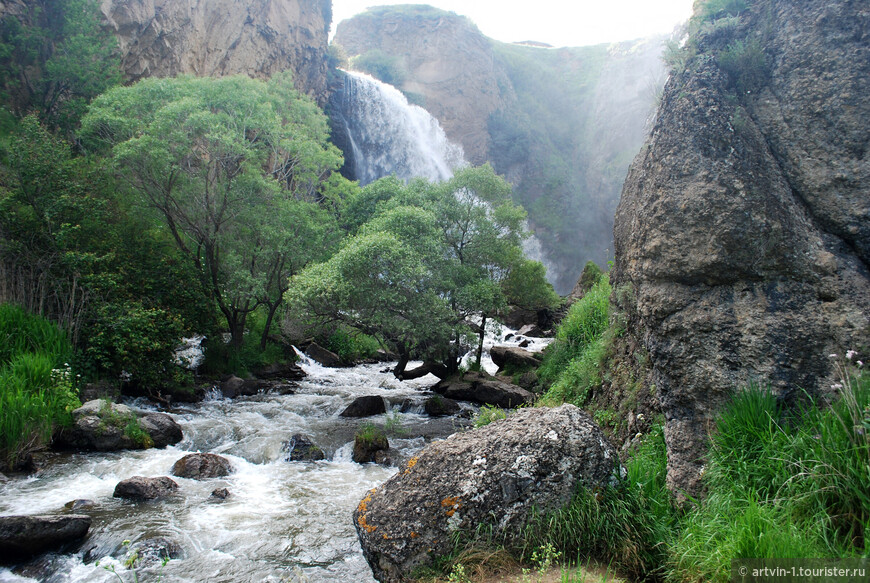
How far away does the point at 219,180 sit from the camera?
1593 centimetres

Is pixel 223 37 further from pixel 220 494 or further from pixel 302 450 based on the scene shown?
pixel 220 494

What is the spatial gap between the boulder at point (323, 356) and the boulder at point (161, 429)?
11190 millimetres

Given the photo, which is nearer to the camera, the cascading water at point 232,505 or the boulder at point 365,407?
the cascading water at point 232,505

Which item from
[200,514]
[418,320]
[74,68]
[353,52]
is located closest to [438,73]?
[353,52]

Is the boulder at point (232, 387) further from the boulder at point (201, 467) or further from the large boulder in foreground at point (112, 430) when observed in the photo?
the boulder at point (201, 467)

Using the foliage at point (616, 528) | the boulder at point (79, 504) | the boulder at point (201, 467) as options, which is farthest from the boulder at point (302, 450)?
the foliage at point (616, 528)

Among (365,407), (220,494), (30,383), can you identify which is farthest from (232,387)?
(220,494)

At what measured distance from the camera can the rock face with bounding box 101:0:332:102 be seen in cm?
2130

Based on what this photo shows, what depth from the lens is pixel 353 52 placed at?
58.1 m

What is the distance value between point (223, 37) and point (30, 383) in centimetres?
2422

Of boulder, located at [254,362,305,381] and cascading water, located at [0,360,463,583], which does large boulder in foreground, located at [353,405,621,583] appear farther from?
boulder, located at [254,362,305,381]

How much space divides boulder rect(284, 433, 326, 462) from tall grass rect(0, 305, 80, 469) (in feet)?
12.1

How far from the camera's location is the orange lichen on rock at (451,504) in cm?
422

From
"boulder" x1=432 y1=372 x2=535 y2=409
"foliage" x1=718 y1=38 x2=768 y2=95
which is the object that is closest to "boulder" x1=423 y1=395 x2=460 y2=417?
"boulder" x1=432 y1=372 x2=535 y2=409
